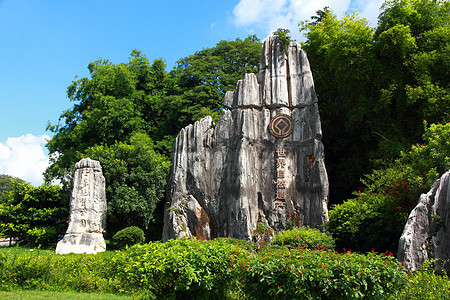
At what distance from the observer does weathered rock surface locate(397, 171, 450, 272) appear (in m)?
8.88

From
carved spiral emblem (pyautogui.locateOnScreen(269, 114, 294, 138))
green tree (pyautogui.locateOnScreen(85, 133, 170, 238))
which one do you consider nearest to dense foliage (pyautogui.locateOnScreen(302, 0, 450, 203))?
carved spiral emblem (pyautogui.locateOnScreen(269, 114, 294, 138))

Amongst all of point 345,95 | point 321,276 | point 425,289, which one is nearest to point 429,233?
point 425,289

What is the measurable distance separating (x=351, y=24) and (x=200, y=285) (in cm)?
1576

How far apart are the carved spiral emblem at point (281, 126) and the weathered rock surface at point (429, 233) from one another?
23.4 feet

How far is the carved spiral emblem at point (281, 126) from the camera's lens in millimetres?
15930

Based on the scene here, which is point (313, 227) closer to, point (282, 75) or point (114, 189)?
point (282, 75)

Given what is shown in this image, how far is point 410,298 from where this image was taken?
6.55 meters

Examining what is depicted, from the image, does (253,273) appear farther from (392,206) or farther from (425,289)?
(392,206)

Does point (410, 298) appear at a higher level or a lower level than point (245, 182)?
lower

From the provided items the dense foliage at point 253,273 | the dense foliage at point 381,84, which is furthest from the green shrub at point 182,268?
the dense foliage at point 381,84

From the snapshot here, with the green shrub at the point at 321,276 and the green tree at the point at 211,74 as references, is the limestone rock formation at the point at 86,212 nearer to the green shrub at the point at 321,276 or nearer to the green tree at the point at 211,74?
the green tree at the point at 211,74

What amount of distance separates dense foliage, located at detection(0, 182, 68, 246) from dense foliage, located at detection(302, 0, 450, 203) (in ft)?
43.7

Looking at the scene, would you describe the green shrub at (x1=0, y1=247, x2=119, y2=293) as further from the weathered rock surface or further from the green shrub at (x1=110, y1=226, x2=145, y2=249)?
the green shrub at (x1=110, y1=226, x2=145, y2=249)

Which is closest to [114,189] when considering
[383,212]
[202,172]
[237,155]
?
[202,172]
